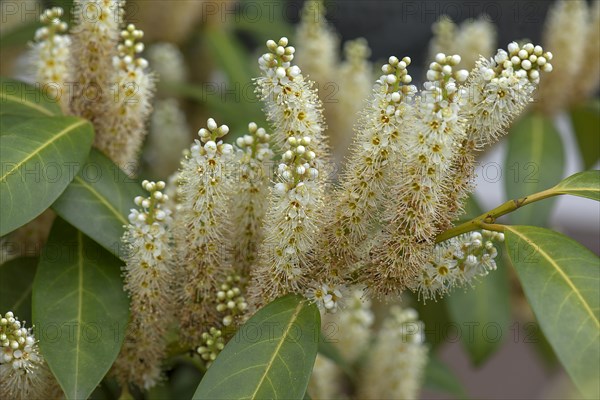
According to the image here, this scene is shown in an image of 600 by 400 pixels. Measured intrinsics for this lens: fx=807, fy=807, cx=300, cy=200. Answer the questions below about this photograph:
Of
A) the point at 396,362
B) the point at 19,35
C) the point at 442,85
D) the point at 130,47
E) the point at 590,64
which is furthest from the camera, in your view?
the point at 590,64

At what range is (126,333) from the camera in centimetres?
85

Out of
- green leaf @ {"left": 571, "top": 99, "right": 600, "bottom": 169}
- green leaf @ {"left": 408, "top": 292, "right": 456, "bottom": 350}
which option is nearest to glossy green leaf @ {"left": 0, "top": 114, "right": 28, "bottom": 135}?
green leaf @ {"left": 408, "top": 292, "right": 456, "bottom": 350}

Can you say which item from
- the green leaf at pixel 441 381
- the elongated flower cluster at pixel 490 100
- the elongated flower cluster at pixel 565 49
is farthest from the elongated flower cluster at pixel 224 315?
the elongated flower cluster at pixel 565 49

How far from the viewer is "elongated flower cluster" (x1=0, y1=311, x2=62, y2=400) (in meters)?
0.75

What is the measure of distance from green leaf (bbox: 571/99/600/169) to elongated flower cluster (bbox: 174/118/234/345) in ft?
3.17

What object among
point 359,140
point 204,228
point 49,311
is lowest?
point 49,311

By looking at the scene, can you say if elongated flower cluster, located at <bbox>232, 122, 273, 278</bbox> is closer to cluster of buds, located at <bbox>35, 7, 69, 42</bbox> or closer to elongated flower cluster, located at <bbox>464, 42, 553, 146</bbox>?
elongated flower cluster, located at <bbox>464, 42, 553, 146</bbox>

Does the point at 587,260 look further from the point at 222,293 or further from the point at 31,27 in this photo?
the point at 31,27

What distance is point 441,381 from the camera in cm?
144

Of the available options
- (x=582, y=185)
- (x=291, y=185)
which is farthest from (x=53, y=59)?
(x=582, y=185)

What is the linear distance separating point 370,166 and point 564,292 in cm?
20

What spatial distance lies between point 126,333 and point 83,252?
4.6 inches

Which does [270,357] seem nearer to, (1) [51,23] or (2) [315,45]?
(1) [51,23]

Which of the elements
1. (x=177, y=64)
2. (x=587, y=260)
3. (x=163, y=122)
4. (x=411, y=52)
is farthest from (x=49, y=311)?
(x=411, y=52)
